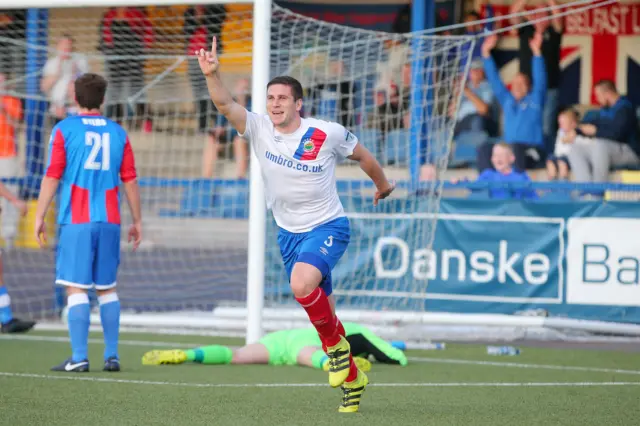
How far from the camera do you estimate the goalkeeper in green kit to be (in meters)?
8.17

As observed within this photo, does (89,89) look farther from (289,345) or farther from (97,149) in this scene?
(289,345)

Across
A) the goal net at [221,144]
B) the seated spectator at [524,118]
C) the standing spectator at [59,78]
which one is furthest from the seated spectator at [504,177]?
the standing spectator at [59,78]

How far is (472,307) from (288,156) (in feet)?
15.7

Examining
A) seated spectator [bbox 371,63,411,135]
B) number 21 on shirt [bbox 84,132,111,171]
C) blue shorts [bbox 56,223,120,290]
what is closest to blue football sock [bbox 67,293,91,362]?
blue shorts [bbox 56,223,120,290]

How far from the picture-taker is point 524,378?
307 inches

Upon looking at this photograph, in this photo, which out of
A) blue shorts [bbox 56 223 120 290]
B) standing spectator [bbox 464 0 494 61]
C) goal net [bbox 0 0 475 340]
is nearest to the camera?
blue shorts [bbox 56 223 120 290]

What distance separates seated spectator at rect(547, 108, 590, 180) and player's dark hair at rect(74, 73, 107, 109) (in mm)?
7276

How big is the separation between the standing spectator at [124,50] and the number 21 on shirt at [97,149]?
15.2 feet

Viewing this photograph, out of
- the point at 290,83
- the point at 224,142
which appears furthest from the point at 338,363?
the point at 224,142

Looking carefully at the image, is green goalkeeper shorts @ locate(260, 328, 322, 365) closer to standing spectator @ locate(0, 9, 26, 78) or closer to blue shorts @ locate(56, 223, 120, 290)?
blue shorts @ locate(56, 223, 120, 290)

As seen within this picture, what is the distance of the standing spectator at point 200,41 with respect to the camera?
43.5 ft

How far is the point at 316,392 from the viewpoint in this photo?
6.80 meters

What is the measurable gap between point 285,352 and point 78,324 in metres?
1.62

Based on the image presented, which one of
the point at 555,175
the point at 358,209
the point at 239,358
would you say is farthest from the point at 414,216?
the point at 555,175
